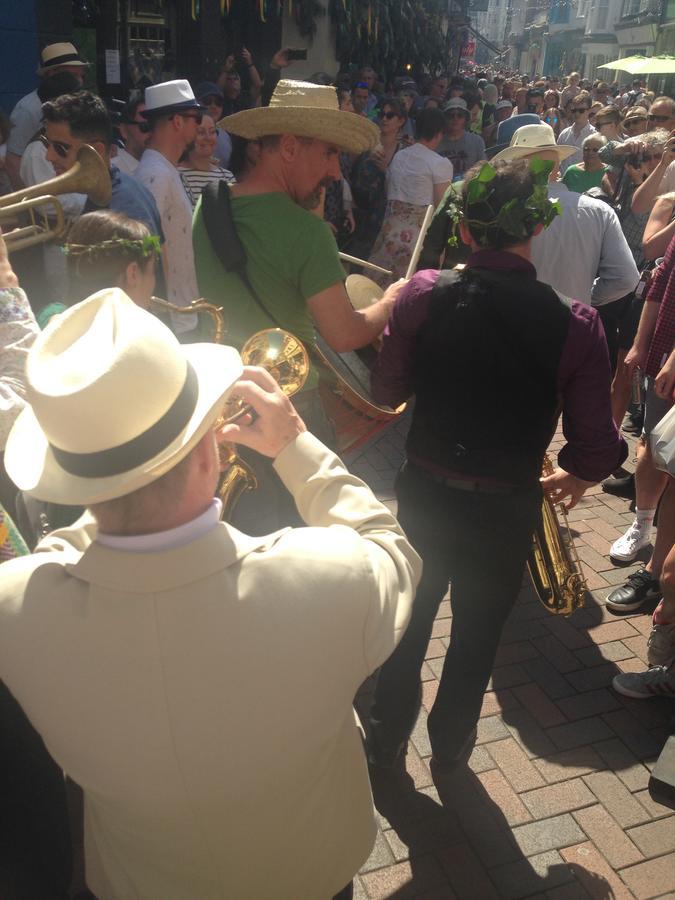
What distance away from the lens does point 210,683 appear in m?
1.13

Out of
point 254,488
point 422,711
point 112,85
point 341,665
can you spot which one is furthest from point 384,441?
point 112,85

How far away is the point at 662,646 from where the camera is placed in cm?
297

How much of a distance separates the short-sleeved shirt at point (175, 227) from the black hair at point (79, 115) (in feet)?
1.23

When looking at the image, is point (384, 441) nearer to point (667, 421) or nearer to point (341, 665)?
point (667, 421)

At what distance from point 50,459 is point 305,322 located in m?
1.42

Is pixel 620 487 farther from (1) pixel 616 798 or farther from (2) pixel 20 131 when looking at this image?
(2) pixel 20 131

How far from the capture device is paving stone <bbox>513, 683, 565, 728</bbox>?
2895 mm

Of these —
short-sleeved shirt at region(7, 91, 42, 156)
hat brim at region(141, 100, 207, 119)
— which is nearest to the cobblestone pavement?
hat brim at region(141, 100, 207, 119)

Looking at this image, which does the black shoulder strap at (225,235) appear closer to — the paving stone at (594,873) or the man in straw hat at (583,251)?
the man in straw hat at (583,251)

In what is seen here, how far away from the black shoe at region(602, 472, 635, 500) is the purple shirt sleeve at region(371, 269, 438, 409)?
248 cm

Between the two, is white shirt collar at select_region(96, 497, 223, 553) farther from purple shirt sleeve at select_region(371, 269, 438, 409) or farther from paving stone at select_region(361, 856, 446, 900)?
paving stone at select_region(361, 856, 446, 900)

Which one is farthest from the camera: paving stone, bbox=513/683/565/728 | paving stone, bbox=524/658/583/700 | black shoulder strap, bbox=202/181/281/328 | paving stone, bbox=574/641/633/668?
paving stone, bbox=574/641/633/668

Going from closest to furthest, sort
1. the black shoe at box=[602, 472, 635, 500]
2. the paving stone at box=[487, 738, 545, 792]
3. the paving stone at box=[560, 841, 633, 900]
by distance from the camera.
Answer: the paving stone at box=[560, 841, 633, 900]
the paving stone at box=[487, 738, 545, 792]
the black shoe at box=[602, 472, 635, 500]

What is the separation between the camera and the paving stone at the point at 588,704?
2.93 meters
